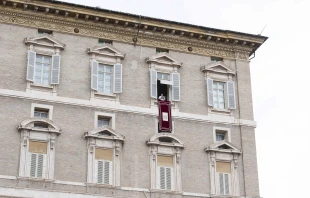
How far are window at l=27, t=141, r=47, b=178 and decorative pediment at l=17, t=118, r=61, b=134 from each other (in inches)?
29.5

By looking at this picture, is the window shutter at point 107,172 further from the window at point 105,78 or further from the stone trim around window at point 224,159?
the stone trim around window at point 224,159

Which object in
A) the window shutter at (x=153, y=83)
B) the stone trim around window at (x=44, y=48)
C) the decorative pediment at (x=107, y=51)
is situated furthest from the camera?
the window shutter at (x=153, y=83)

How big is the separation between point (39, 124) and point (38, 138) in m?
0.81

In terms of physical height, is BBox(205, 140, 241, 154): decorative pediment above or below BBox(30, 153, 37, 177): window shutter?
above

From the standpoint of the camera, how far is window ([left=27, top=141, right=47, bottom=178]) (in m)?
36.5

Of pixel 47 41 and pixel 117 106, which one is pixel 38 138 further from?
pixel 47 41

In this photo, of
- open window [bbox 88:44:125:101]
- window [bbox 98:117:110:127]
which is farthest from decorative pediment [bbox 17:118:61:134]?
open window [bbox 88:44:125:101]

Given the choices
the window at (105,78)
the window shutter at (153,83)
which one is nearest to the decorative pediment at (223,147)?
the window shutter at (153,83)

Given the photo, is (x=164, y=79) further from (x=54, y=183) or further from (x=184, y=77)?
(x=54, y=183)

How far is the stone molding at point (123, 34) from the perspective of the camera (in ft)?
130

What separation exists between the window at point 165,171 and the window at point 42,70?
7689 millimetres

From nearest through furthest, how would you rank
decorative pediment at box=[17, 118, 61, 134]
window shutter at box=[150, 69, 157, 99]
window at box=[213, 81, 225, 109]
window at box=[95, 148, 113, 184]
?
decorative pediment at box=[17, 118, 61, 134]
window at box=[95, 148, 113, 184]
window shutter at box=[150, 69, 157, 99]
window at box=[213, 81, 225, 109]

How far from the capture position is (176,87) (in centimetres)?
4125

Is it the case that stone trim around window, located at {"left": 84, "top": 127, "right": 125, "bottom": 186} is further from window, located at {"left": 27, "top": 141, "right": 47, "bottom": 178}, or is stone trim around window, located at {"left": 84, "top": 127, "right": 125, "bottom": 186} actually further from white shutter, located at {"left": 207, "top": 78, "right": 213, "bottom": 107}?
white shutter, located at {"left": 207, "top": 78, "right": 213, "bottom": 107}
